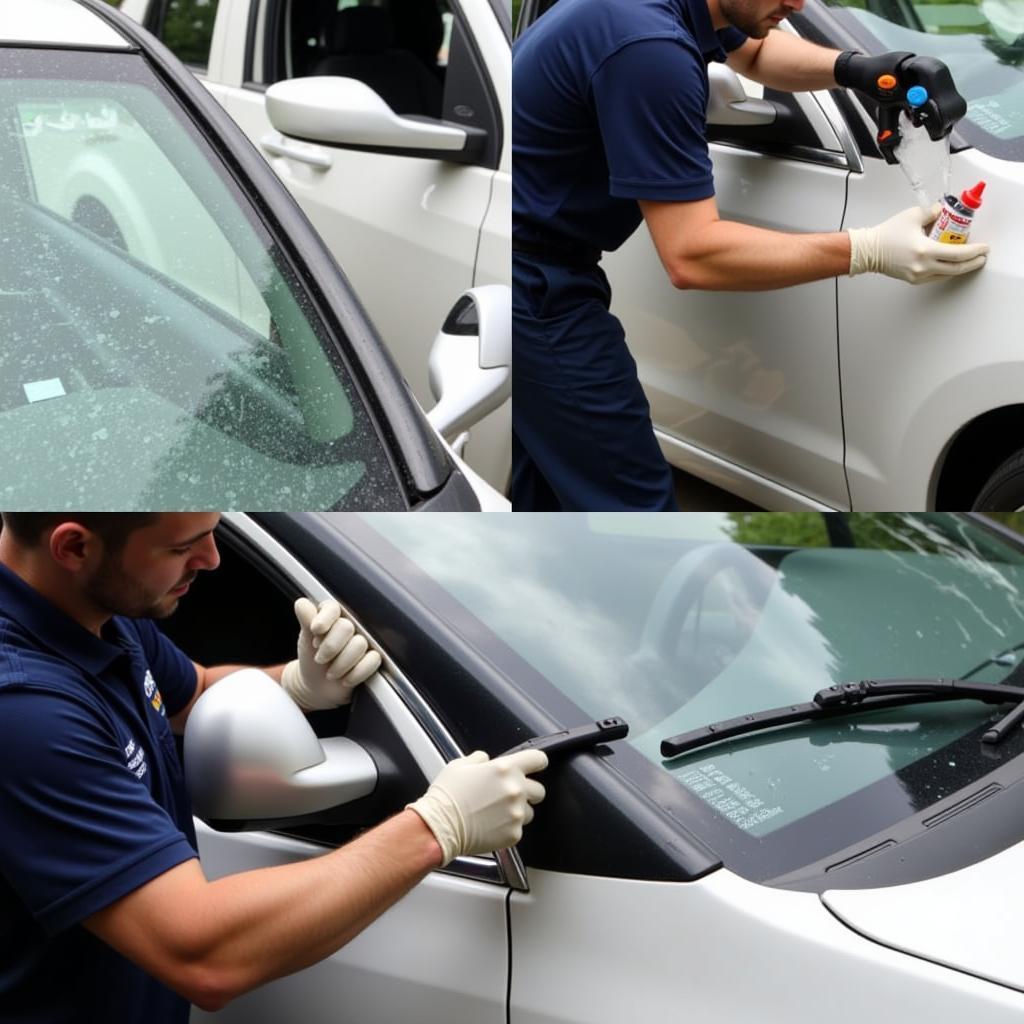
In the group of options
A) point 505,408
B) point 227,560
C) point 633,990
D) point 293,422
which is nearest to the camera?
point 505,408

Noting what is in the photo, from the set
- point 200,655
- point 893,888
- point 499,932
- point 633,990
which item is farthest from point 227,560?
point 893,888

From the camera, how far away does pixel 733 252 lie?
3.05ft

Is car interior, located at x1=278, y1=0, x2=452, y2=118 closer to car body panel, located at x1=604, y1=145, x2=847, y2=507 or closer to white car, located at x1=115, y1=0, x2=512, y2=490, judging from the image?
white car, located at x1=115, y1=0, x2=512, y2=490

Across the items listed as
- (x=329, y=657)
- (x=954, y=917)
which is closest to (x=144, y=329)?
(x=329, y=657)

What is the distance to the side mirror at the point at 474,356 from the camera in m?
0.90

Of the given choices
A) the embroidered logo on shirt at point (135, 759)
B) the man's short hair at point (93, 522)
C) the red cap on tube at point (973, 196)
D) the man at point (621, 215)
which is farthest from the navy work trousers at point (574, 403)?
the embroidered logo on shirt at point (135, 759)

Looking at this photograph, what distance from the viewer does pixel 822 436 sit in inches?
38.5

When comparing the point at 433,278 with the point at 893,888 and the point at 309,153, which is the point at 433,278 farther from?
the point at 893,888

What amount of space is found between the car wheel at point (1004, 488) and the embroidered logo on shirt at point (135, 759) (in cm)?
76

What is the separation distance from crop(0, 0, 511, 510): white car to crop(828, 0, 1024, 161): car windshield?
302mm

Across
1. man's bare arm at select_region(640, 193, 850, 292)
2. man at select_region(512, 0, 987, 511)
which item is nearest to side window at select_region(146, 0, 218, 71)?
man at select_region(512, 0, 987, 511)

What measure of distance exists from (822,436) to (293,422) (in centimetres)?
36

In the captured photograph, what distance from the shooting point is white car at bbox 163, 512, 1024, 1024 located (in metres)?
1.19

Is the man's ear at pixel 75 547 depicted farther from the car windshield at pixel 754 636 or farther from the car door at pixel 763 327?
the car door at pixel 763 327
